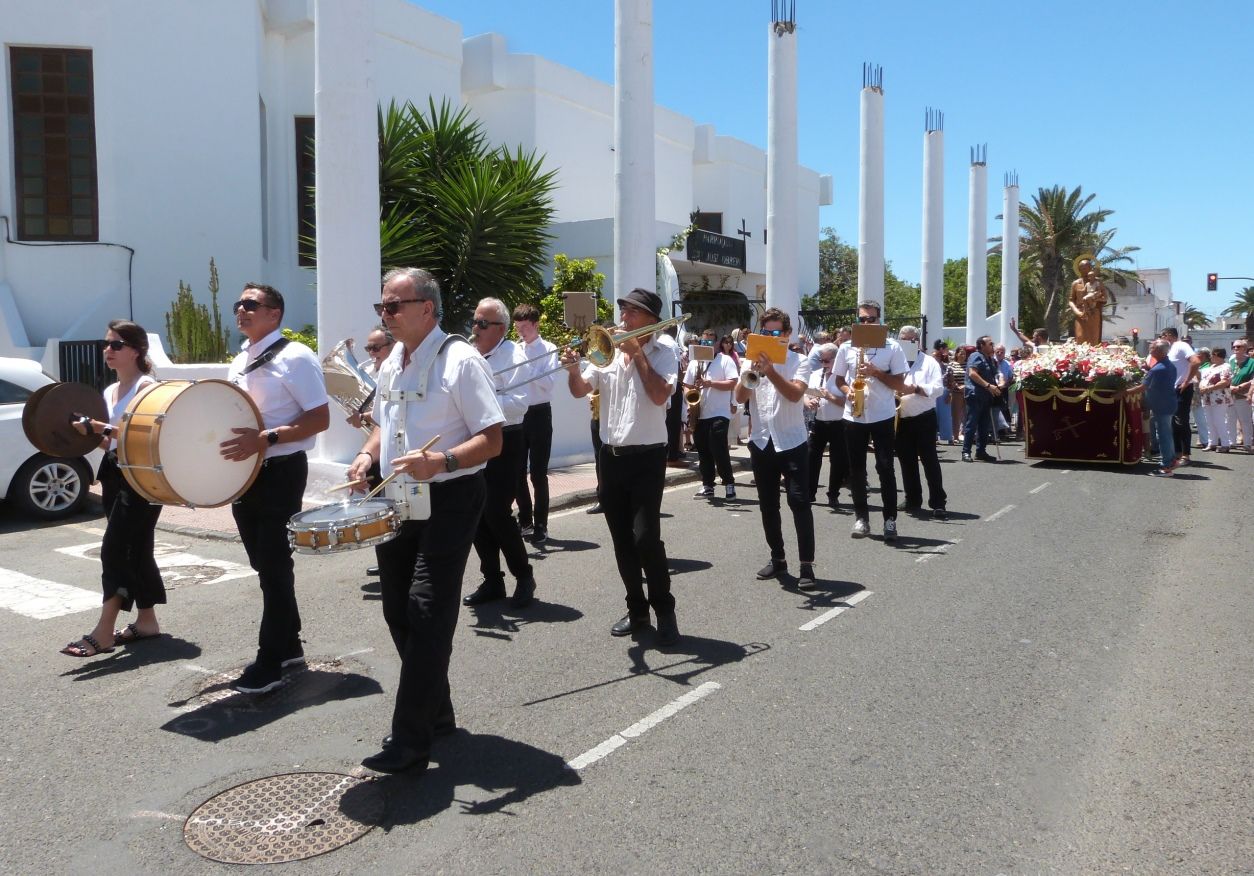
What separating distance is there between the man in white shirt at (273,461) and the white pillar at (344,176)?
5.75 m

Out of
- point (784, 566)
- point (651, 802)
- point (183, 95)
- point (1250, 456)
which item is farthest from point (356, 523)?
point (1250, 456)

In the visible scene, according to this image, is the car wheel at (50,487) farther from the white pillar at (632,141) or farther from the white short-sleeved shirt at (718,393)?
the white pillar at (632,141)

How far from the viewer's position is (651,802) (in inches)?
153

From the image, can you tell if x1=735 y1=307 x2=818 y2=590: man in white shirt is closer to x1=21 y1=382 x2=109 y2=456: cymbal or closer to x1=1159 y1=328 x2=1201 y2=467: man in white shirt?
x1=21 y1=382 x2=109 y2=456: cymbal

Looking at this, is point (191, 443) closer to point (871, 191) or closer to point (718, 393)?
point (718, 393)

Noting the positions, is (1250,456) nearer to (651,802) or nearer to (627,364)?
(627,364)

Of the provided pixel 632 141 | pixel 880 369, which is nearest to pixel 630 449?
pixel 880 369

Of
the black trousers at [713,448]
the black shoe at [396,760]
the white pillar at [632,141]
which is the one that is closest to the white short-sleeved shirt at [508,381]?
the black shoe at [396,760]

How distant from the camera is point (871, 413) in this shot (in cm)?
923

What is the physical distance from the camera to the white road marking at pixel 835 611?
6.29 meters

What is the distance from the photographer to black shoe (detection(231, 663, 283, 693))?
505cm

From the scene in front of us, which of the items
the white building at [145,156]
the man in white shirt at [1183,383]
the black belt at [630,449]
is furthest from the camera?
the white building at [145,156]

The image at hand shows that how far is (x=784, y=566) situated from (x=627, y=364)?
2341 millimetres

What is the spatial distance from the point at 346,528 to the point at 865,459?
20.3 feet
